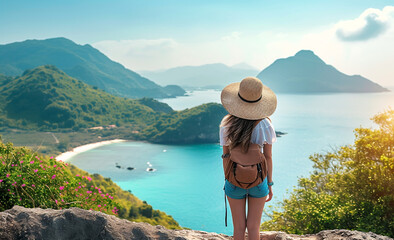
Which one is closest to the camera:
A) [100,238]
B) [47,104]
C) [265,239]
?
[100,238]

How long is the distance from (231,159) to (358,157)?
495 cm

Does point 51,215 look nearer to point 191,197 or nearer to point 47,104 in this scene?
point 191,197

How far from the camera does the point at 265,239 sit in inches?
132

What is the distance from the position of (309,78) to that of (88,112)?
133 m

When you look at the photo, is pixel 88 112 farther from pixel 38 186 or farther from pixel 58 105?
pixel 38 186

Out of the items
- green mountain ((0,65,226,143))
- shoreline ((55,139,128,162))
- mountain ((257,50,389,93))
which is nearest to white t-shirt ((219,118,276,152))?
shoreline ((55,139,128,162))

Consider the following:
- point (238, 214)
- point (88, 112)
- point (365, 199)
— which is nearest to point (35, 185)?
point (238, 214)

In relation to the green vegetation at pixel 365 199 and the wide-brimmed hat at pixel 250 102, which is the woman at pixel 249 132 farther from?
the green vegetation at pixel 365 199

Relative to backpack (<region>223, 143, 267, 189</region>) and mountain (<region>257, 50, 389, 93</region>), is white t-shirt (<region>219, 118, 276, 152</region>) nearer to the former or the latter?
backpack (<region>223, 143, 267, 189</region>)

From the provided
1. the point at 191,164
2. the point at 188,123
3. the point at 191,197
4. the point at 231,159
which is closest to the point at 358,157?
the point at 231,159

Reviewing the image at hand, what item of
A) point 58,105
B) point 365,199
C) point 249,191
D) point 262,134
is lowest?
point 365,199

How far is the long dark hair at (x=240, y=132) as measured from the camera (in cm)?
242

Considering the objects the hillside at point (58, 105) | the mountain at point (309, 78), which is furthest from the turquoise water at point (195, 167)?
the mountain at point (309, 78)

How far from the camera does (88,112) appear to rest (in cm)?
9444
